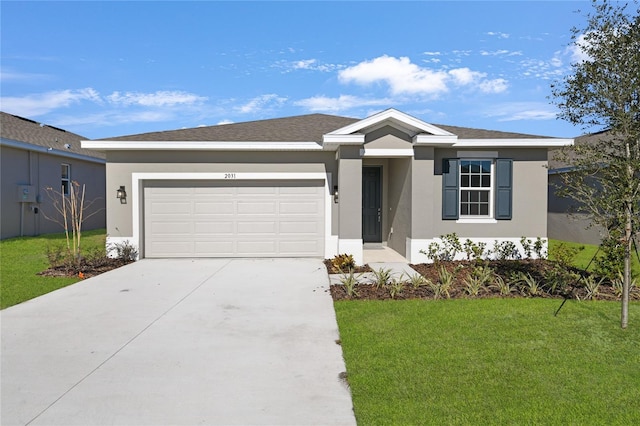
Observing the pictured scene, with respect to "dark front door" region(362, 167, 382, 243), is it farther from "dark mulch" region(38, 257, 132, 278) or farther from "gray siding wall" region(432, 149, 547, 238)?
"dark mulch" region(38, 257, 132, 278)

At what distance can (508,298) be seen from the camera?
275 inches

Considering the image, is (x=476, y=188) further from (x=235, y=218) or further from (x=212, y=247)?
(x=212, y=247)

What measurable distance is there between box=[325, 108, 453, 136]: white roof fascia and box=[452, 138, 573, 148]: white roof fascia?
39.3 inches

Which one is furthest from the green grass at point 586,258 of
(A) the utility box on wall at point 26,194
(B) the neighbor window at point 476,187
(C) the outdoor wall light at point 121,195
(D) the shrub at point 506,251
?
(A) the utility box on wall at point 26,194

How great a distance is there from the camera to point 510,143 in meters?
10.9

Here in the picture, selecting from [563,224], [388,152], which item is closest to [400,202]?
[388,152]

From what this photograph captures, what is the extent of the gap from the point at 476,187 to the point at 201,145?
24.9 feet

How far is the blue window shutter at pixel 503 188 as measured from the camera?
11133 millimetres

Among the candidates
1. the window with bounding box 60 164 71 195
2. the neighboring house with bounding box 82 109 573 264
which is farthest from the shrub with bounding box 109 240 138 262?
the window with bounding box 60 164 71 195

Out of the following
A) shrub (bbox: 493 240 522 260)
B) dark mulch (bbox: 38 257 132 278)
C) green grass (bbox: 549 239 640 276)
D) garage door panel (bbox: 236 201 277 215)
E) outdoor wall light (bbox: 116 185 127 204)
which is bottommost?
dark mulch (bbox: 38 257 132 278)

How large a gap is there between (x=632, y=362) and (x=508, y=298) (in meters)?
2.58

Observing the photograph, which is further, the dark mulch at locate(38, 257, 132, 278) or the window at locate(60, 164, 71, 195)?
the window at locate(60, 164, 71, 195)

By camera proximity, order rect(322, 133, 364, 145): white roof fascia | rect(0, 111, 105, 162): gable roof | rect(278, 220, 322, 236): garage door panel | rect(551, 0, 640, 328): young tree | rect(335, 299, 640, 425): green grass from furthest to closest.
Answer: rect(0, 111, 105, 162): gable roof
rect(278, 220, 322, 236): garage door panel
rect(322, 133, 364, 145): white roof fascia
rect(551, 0, 640, 328): young tree
rect(335, 299, 640, 425): green grass

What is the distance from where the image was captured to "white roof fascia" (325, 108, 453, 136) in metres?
10.2
